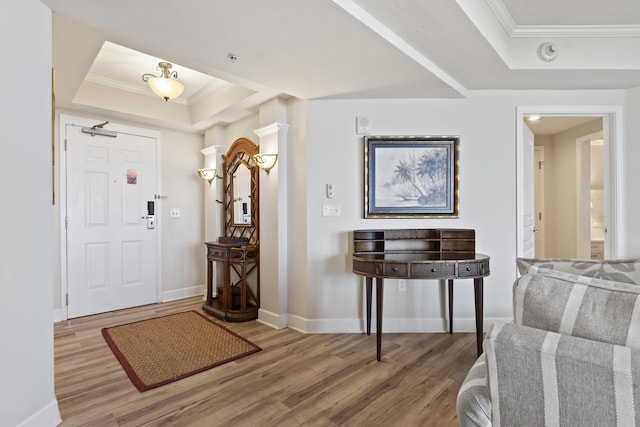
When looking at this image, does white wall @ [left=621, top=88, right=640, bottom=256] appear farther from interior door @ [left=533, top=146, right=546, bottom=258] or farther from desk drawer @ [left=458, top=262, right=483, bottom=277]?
interior door @ [left=533, top=146, right=546, bottom=258]

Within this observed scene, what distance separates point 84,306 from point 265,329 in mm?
2132

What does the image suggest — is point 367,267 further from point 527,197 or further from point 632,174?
point 632,174

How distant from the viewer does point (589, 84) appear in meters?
2.90

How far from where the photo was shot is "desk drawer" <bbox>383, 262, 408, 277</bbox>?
7.88 feet

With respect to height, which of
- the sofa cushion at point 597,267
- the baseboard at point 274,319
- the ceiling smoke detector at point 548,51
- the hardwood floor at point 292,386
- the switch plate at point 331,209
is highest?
the ceiling smoke detector at point 548,51

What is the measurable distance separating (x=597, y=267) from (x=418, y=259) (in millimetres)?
1144

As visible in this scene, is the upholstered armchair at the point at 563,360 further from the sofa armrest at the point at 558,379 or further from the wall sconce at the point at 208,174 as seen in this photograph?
the wall sconce at the point at 208,174

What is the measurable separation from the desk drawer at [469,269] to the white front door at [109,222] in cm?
361

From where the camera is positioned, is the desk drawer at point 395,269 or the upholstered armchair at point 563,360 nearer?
the upholstered armchair at point 563,360

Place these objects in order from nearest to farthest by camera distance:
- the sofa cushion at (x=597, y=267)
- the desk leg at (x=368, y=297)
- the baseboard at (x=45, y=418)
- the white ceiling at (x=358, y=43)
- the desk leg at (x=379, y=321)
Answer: the sofa cushion at (x=597, y=267) → the baseboard at (x=45, y=418) → the white ceiling at (x=358, y=43) → the desk leg at (x=379, y=321) → the desk leg at (x=368, y=297)

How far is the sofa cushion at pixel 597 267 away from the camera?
4.73 ft

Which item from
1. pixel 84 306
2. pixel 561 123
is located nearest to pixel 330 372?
pixel 84 306

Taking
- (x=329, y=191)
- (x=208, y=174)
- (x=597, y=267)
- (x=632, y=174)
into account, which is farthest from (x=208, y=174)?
(x=632, y=174)

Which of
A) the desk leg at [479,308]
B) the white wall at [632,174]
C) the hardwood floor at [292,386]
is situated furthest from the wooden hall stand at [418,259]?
the white wall at [632,174]
